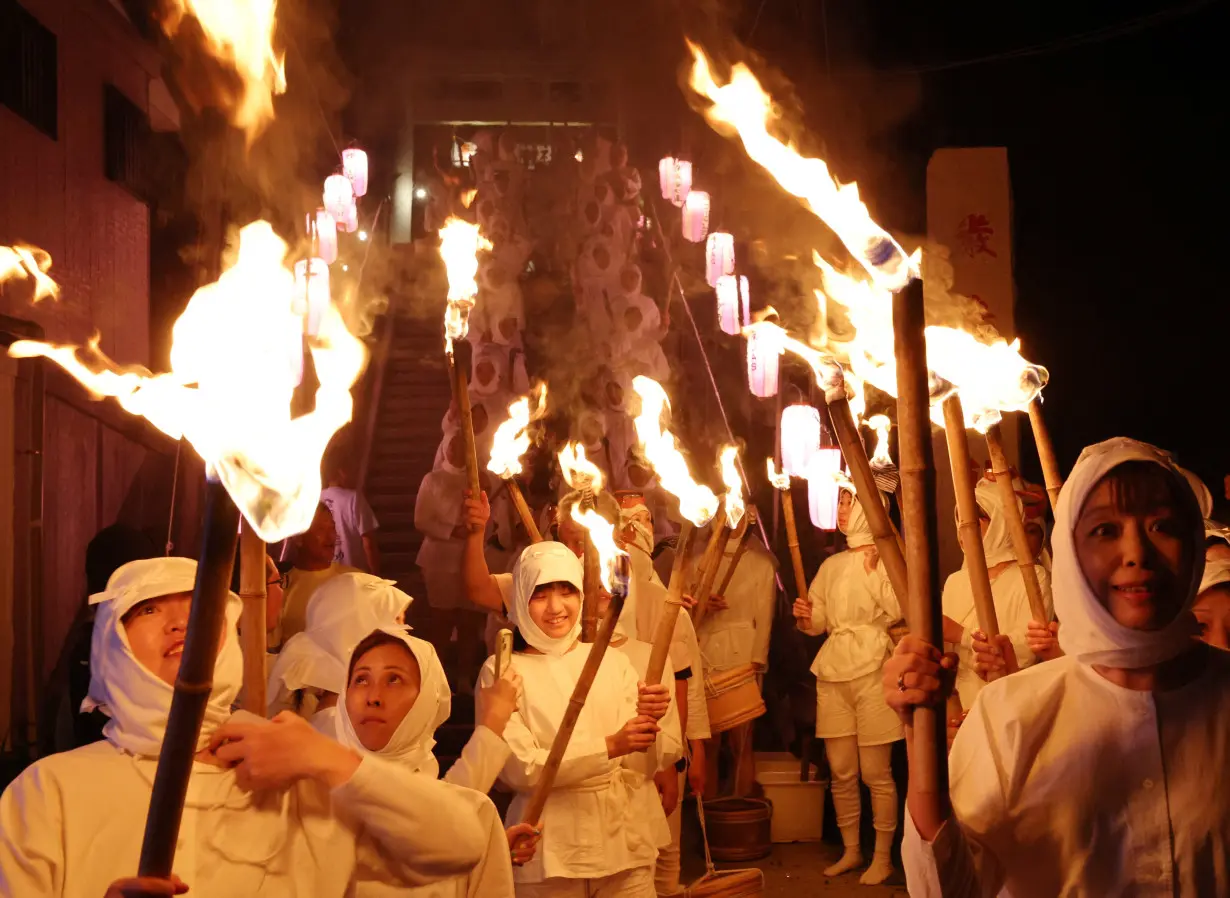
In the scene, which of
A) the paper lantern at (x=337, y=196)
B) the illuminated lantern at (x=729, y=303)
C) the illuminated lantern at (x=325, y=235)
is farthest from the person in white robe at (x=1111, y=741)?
the paper lantern at (x=337, y=196)

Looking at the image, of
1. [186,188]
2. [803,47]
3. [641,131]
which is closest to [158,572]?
[803,47]

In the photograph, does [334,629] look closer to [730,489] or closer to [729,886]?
[730,489]

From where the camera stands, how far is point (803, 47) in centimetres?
1109

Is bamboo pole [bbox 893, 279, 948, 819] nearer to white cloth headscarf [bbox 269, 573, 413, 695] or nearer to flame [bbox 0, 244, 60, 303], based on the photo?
white cloth headscarf [bbox 269, 573, 413, 695]

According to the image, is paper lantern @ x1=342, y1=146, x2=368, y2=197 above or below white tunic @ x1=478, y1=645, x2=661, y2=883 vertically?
above

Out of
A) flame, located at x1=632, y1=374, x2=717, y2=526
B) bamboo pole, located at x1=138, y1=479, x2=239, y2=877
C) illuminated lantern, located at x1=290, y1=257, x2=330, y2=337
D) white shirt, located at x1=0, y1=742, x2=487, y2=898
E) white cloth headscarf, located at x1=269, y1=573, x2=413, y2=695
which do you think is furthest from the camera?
illuminated lantern, located at x1=290, y1=257, x2=330, y2=337

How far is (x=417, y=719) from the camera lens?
3.24 metres

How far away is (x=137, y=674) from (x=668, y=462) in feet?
7.36

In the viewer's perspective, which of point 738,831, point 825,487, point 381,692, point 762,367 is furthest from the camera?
point 762,367

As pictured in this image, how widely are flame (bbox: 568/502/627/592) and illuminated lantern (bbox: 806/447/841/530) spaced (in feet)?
18.7

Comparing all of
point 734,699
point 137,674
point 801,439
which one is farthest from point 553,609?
point 801,439

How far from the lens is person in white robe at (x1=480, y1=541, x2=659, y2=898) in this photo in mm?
4277

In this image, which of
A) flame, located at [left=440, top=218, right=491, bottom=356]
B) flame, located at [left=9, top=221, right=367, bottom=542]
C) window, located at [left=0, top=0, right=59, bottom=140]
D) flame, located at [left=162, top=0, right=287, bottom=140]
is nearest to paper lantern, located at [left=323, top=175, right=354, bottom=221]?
window, located at [left=0, top=0, right=59, bottom=140]

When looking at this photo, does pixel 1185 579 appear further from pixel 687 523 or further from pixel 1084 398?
pixel 1084 398
